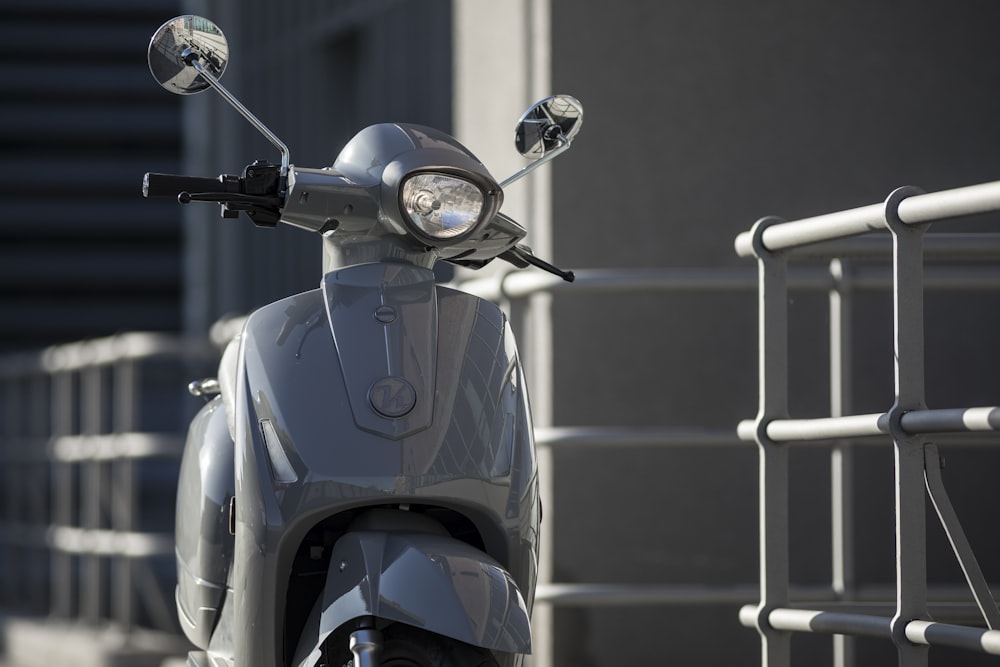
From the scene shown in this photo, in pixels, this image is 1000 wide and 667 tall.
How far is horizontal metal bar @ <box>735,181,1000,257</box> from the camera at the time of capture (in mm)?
2719

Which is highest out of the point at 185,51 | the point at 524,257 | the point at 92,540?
the point at 185,51

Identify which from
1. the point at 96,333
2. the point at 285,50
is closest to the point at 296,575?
the point at 285,50

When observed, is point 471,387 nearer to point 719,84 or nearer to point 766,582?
point 766,582

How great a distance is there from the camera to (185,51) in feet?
10.1

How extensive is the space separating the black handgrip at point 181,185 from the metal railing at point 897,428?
1.09 m

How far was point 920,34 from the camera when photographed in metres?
5.65

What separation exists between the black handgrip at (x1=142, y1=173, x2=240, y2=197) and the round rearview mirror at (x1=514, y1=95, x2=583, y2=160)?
2.15 feet

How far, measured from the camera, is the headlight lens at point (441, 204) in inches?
114

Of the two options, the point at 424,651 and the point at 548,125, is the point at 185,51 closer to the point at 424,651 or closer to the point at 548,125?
the point at 548,125

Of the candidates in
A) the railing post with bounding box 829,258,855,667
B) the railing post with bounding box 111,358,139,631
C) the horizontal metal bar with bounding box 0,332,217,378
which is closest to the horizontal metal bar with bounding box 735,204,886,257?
the railing post with bounding box 829,258,855,667

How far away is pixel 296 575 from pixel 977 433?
3.71 ft

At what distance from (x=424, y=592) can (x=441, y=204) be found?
703 mm

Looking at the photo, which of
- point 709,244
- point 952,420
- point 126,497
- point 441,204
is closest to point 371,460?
point 441,204

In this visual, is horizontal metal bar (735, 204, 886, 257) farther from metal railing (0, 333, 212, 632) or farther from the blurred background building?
metal railing (0, 333, 212, 632)
